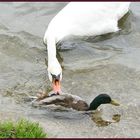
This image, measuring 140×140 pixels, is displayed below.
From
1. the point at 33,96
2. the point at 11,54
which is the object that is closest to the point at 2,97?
the point at 33,96

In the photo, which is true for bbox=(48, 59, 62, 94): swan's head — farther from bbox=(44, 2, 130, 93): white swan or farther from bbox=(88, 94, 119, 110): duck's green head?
bbox=(44, 2, 130, 93): white swan

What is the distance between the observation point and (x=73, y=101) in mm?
6746

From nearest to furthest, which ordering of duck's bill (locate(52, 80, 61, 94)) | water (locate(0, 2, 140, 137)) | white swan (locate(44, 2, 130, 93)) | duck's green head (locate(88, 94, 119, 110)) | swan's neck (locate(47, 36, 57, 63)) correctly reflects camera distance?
water (locate(0, 2, 140, 137)) → duck's green head (locate(88, 94, 119, 110)) → duck's bill (locate(52, 80, 61, 94)) → swan's neck (locate(47, 36, 57, 63)) → white swan (locate(44, 2, 130, 93))

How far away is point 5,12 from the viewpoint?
398 inches

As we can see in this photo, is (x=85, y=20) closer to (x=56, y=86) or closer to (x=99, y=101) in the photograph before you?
(x=56, y=86)

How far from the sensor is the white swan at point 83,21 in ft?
29.8

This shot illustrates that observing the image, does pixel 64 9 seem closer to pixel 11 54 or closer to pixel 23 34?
pixel 23 34

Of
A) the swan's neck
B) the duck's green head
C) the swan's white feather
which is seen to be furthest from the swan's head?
the swan's white feather

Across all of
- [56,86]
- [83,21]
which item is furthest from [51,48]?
[56,86]

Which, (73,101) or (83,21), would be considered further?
(83,21)

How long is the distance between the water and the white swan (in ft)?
0.54

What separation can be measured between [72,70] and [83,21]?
1.29 m

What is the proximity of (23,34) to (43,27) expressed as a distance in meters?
0.52

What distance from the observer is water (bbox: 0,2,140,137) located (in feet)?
21.7
